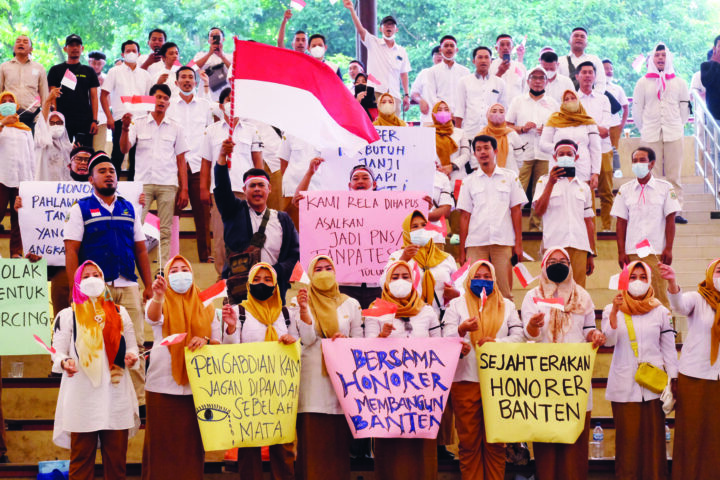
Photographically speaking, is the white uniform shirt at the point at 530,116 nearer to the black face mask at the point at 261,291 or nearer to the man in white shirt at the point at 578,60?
the man in white shirt at the point at 578,60

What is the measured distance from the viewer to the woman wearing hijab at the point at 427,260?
9.78 m

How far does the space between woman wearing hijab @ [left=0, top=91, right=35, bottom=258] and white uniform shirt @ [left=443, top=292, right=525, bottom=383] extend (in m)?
5.41

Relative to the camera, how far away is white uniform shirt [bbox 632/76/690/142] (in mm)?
14453

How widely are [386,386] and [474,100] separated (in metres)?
6.08

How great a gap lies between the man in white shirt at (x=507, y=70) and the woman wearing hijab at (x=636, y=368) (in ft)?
18.9

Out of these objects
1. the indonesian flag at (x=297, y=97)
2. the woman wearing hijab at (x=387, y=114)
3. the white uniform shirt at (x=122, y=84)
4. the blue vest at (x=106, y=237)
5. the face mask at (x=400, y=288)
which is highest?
the white uniform shirt at (x=122, y=84)

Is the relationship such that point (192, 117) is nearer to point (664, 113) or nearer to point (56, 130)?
point (56, 130)

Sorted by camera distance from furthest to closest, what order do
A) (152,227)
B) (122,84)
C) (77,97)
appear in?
1. (122,84)
2. (77,97)
3. (152,227)

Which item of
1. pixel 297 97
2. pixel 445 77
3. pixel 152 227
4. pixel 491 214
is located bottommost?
pixel 152 227

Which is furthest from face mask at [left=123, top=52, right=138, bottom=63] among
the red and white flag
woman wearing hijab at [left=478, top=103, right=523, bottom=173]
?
woman wearing hijab at [left=478, top=103, right=523, bottom=173]

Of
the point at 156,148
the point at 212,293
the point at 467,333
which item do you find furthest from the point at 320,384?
the point at 156,148

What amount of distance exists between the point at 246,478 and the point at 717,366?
391 centimetres

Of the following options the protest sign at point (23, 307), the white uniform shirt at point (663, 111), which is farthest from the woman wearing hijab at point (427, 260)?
the white uniform shirt at point (663, 111)

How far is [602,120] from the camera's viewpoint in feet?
46.0
